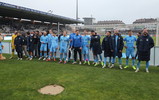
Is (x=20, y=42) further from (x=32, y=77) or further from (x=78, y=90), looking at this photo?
(x=78, y=90)

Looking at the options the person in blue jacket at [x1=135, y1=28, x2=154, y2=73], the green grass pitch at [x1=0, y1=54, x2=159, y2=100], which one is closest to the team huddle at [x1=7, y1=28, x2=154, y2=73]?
the person in blue jacket at [x1=135, y1=28, x2=154, y2=73]

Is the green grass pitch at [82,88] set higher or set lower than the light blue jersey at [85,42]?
lower

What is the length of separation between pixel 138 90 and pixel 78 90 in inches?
73.1

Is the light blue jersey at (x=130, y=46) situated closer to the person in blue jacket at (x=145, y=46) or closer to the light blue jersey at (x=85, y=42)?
the person in blue jacket at (x=145, y=46)

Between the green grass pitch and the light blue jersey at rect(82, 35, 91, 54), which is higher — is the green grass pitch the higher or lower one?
the lower one

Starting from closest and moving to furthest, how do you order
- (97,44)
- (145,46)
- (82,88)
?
1. (82,88)
2. (145,46)
3. (97,44)

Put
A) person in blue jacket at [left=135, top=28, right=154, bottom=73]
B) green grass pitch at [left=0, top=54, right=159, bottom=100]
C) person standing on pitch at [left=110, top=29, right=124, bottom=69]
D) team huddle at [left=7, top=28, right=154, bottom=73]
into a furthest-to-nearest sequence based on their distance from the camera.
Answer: person standing on pitch at [left=110, top=29, right=124, bottom=69], team huddle at [left=7, top=28, right=154, bottom=73], person in blue jacket at [left=135, top=28, right=154, bottom=73], green grass pitch at [left=0, top=54, right=159, bottom=100]

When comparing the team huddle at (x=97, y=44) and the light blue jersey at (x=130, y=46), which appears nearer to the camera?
the team huddle at (x=97, y=44)

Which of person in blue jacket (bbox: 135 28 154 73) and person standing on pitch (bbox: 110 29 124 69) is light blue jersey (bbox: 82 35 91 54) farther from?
person in blue jacket (bbox: 135 28 154 73)

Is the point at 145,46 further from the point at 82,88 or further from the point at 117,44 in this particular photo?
the point at 82,88

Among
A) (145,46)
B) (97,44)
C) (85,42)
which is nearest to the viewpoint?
(145,46)

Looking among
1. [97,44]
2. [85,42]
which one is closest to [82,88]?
[97,44]

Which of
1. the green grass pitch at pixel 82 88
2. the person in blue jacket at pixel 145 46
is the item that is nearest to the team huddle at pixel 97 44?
the person in blue jacket at pixel 145 46

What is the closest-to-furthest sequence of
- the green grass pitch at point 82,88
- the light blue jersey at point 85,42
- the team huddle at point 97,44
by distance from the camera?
the green grass pitch at point 82,88 < the team huddle at point 97,44 < the light blue jersey at point 85,42
